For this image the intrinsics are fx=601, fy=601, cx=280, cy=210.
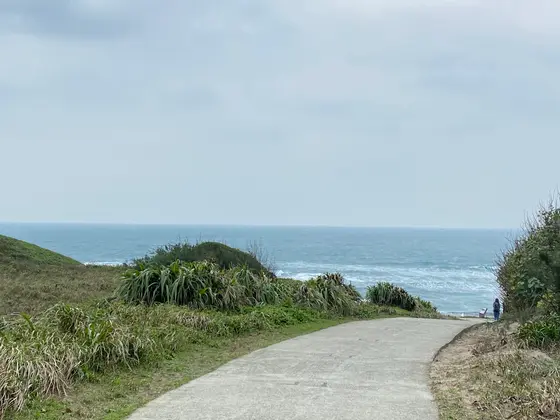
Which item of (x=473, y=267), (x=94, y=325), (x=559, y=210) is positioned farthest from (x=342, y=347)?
Result: (x=473, y=267)

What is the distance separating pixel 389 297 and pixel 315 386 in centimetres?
1503

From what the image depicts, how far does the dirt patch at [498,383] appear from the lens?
5906mm

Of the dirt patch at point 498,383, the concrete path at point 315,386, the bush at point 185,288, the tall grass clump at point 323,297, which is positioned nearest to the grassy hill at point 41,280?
the bush at point 185,288

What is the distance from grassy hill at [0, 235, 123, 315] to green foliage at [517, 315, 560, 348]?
341 inches

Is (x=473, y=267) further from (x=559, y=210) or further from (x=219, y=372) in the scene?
(x=219, y=372)

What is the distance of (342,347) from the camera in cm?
1016

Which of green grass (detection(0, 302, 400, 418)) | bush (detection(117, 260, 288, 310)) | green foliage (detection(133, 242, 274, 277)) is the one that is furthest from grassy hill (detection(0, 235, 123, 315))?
green grass (detection(0, 302, 400, 418))

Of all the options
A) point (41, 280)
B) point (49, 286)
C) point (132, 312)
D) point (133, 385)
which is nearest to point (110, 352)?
point (133, 385)

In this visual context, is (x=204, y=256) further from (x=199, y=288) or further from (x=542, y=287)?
(x=542, y=287)

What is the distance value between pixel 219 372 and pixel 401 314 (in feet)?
37.6

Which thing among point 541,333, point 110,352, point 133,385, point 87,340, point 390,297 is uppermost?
point 541,333

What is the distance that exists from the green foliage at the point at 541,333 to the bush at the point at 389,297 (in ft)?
39.7

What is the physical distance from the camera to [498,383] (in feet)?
22.7

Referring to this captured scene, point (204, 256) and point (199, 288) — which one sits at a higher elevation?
point (204, 256)
